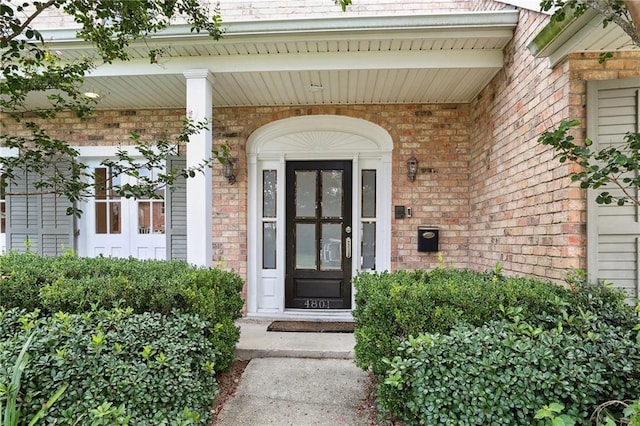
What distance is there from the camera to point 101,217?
15.6ft

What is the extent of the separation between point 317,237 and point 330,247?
0.21 meters

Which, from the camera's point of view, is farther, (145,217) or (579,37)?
(145,217)

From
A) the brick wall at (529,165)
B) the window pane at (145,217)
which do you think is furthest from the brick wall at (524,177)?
the window pane at (145,217)

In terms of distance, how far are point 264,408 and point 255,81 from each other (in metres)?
2.93

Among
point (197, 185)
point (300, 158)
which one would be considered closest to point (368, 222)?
point (300, 158)

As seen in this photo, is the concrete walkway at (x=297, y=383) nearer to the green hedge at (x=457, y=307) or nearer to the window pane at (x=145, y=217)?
the green hedge at (x=457, y=307)

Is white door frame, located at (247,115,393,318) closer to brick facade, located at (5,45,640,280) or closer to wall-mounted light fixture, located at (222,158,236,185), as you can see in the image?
brick facade, located at (5,45,640,280)

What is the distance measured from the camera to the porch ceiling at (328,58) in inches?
121

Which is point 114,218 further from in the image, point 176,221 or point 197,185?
point 197,185

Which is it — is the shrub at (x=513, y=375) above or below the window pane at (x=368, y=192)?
below

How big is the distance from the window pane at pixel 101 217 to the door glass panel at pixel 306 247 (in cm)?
252

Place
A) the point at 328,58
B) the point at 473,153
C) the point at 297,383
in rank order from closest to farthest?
the point at 297,383 → the point at 328,58 → the point at 473,153

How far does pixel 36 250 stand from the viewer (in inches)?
177

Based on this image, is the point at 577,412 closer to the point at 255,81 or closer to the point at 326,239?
the point at 326,239
